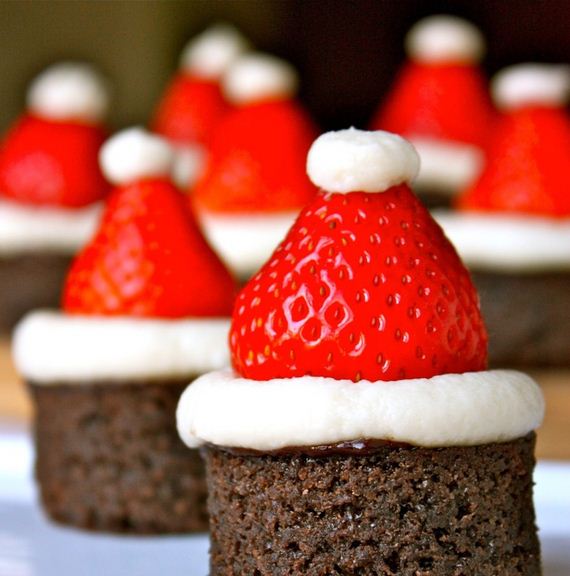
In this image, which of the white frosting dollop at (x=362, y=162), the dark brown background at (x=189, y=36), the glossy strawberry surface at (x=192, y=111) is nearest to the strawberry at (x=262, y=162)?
the glossy strawberry surface at (x=192, y=111)

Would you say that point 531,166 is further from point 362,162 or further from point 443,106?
point 362,162

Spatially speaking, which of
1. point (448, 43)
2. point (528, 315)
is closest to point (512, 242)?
point (528, 315)

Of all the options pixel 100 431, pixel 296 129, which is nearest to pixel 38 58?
pixel 296 129

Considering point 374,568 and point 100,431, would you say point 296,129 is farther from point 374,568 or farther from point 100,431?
point 374,568

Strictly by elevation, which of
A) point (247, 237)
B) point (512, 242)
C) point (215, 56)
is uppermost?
point (215, 56)

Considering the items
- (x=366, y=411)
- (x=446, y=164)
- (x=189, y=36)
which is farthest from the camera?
(x=189, y=36)

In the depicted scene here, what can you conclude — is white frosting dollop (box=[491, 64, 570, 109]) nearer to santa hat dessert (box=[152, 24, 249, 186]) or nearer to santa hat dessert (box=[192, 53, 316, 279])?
santa hat dessert (box=[192, 53, 316, 279])
